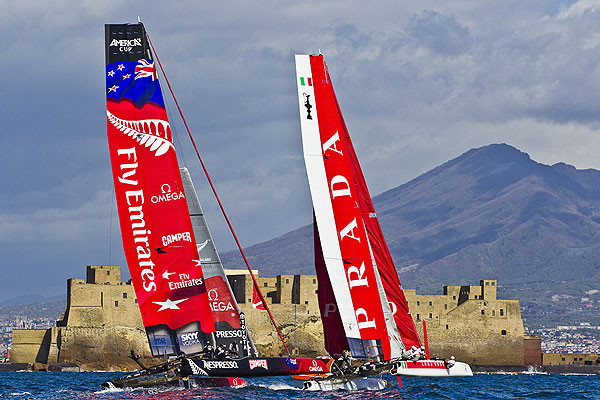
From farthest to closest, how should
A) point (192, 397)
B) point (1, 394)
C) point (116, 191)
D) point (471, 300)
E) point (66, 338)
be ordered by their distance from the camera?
point (471, 300)
point (66, 338)
point (1, 394)
point (116, 191)
point (192, 397)

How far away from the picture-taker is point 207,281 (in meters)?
33.3

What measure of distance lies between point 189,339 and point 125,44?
8.25 meters

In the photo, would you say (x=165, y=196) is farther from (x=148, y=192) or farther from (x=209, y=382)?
(x=209, y=382)

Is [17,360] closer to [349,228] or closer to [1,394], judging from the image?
[1,394]

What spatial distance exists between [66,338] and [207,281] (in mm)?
39914

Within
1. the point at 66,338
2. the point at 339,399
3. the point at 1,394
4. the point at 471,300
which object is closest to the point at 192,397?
the point at 339,399

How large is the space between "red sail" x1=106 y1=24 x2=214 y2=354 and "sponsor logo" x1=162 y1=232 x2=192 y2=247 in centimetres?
3

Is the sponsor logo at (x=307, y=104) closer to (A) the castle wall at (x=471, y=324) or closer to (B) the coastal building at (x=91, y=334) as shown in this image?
(B) the coastal building at (x=91, y=334)

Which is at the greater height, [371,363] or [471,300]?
[471,300]

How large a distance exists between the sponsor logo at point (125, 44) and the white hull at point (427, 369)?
11430 mm

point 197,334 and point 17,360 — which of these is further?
point 17,360

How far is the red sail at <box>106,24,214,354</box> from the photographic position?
31156 millimetres

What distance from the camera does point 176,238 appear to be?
3148cm

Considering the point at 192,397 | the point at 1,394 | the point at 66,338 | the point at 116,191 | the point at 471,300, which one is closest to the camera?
the point at 192,397
